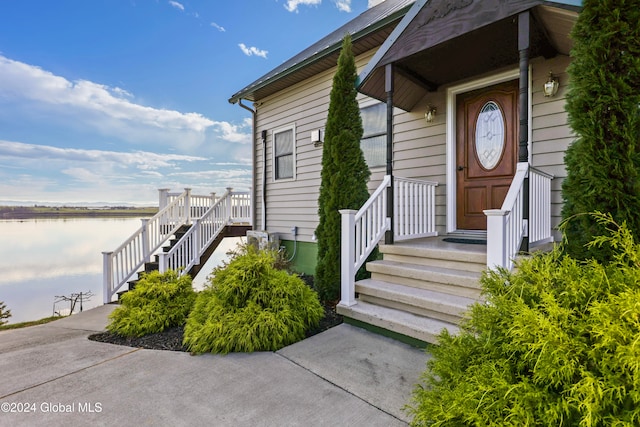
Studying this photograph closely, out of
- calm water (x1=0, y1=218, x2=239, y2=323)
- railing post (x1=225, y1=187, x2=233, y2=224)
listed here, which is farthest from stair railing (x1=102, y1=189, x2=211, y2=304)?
railing post (x1=225, y1=187, x2=233, y2=224)

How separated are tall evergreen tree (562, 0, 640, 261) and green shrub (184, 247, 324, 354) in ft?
7.56

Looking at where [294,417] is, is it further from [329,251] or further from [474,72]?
[474,72]

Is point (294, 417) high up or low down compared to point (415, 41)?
down

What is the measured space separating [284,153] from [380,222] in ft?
12.1

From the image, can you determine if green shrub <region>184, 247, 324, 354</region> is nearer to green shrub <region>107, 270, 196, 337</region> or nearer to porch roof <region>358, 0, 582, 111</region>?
green shrub <region>107, 270, 196, 337</region>

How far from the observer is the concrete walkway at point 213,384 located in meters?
1.73

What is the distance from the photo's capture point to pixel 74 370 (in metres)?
2.32

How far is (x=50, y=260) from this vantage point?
8.72 metres

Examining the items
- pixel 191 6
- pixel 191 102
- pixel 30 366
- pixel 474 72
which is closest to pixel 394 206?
pixel 474 72

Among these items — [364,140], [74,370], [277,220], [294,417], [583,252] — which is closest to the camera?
[294,417]

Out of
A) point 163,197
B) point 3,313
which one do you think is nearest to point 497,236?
point 163,197

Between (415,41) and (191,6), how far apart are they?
7788 millimetres

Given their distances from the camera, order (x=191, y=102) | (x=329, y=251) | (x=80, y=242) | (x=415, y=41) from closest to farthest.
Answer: (x=415, y=41) → (x=329, y=251) → (x=80, y=242) → (x=191, y=102)

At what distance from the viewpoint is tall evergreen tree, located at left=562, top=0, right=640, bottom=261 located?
1871mm
